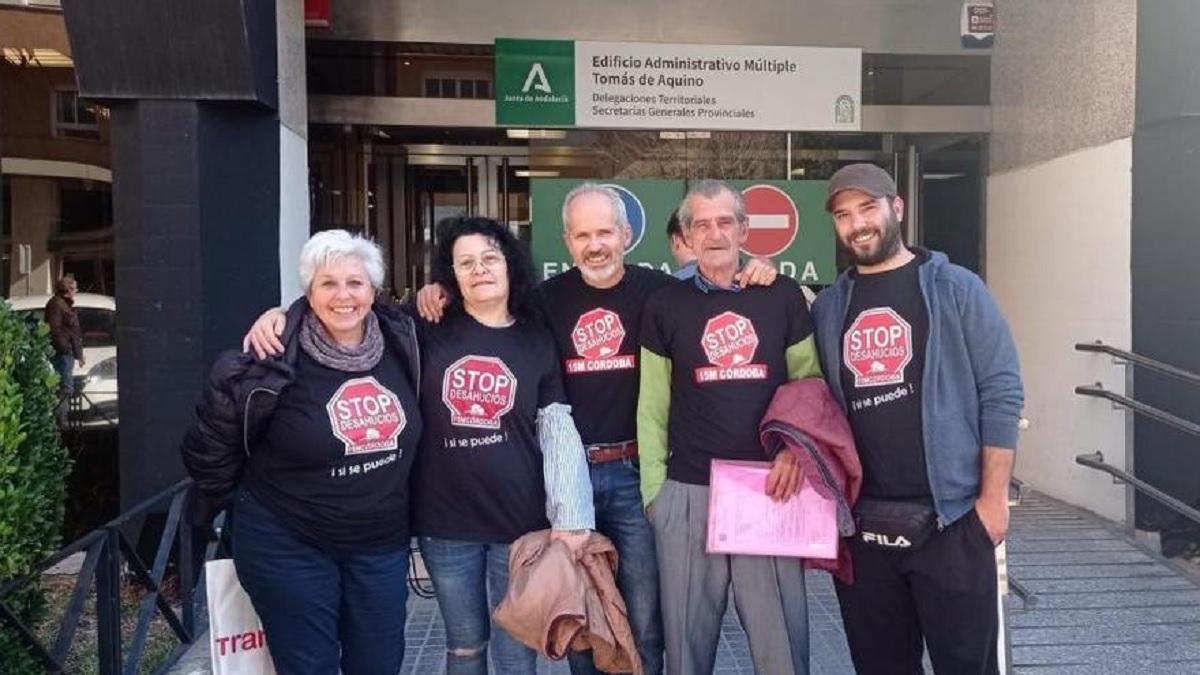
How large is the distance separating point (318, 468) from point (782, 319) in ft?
4.89

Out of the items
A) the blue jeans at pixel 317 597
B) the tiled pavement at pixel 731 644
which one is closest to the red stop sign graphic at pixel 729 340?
the blue jeans at pixel 317 597

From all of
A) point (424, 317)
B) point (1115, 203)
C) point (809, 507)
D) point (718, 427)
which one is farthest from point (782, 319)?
point (1115, 203)

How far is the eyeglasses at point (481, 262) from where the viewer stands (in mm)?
2932

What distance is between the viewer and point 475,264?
293 centimetres

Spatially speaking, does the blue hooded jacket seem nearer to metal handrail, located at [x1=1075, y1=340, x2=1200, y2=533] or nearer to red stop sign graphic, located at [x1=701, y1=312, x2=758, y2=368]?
red stop sign graphic, located at [x1=701, y1=312, x2=758, y2=368]

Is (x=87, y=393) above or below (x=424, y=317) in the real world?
below

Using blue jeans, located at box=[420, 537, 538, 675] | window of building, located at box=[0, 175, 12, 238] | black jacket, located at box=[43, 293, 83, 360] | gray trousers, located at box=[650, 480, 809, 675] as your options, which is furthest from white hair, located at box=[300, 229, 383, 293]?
window of building, located at box=[0, 175, 12, 238]

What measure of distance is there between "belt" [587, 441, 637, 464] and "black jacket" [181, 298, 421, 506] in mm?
999

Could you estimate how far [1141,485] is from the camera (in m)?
5.57

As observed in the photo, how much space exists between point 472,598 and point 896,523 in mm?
1318

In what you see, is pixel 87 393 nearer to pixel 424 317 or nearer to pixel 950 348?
pixel 424 317

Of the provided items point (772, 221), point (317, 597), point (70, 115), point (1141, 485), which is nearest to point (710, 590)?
point (317, 597)

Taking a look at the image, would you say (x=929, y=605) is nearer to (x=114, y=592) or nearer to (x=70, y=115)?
(x=114, y=592)

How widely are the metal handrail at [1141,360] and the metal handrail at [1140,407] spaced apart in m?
0.22
